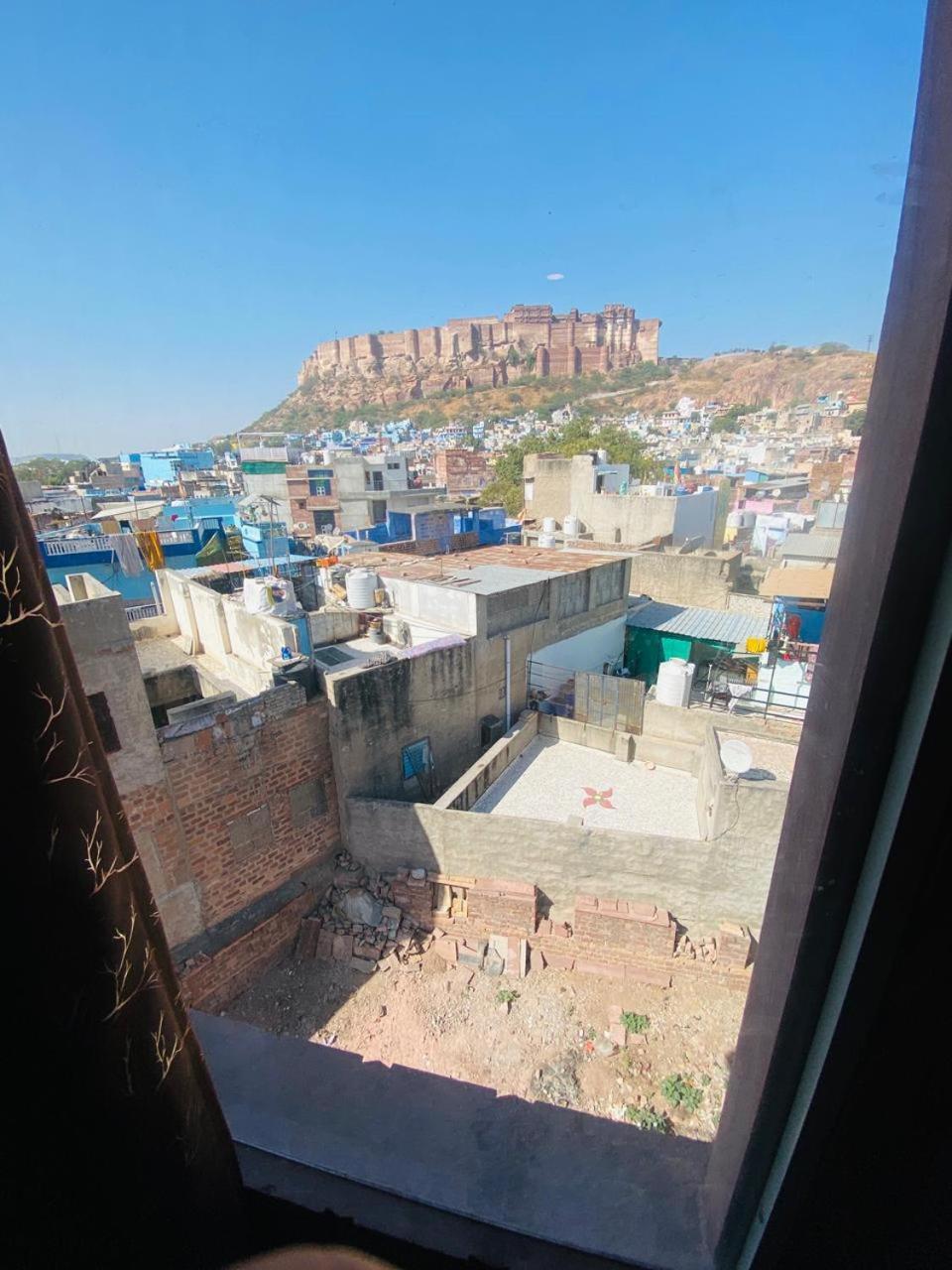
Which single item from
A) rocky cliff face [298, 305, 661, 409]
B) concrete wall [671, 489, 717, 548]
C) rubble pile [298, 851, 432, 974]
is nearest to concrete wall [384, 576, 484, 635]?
rubble pile [298, 851, 432, 974]

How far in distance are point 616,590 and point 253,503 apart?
51.2 feet

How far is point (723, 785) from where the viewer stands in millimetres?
6844

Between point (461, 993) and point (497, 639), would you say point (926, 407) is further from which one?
point (497, 639)

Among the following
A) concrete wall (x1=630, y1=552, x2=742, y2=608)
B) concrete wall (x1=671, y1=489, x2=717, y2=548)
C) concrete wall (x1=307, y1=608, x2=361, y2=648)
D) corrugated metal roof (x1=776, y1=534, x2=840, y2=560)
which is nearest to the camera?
concrete wall (x1=307, y1=608, x2=361, y2=648)

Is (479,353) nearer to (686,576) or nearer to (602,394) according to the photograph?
(602,394)

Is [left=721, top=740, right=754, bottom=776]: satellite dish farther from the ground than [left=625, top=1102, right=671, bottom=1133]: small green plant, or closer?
farther from the ground

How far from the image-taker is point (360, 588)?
1109 cm

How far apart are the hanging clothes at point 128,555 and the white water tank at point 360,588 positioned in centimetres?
842

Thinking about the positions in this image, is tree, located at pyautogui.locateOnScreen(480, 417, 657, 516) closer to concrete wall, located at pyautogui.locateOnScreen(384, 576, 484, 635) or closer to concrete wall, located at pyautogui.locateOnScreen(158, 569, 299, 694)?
concrete wall, located at pyautogui.locateOnScreen(384, 576, 484, 635)

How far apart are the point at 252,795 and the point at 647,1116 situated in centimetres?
580

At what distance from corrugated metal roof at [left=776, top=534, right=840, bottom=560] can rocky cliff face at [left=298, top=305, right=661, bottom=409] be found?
78518mm

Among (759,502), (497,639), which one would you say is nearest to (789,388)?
(759,502)

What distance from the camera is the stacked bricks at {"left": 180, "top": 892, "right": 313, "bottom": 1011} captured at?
6824 mm

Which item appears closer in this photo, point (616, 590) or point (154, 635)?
point (154, 635)
